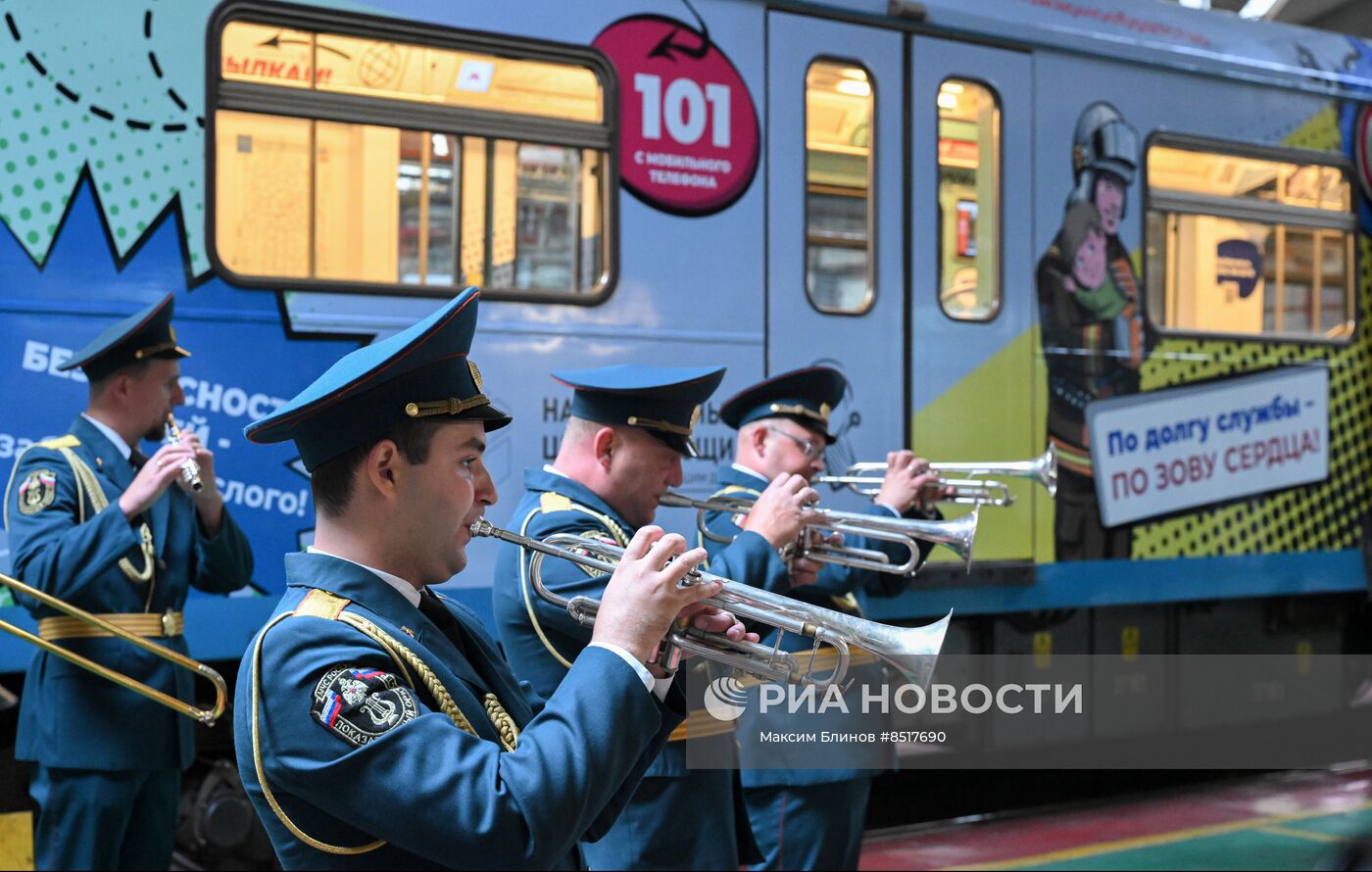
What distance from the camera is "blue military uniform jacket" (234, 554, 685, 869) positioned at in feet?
5.72

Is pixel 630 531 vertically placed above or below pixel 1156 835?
above

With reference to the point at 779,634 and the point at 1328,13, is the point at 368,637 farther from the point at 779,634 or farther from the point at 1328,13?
the point at 1328,13

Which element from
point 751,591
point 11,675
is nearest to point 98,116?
point 11,675

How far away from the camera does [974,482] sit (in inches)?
201

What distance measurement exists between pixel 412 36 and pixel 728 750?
254 cm

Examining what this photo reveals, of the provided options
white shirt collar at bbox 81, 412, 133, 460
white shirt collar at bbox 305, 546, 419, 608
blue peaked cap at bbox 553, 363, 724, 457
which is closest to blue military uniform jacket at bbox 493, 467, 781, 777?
blue peaked cap at bbox 553, 363, 724, 457

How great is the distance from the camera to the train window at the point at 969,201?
5.89 meters

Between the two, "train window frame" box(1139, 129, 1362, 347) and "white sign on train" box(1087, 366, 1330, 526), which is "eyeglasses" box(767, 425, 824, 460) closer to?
"white sign on train" box(1087, 366, 1330, 526)

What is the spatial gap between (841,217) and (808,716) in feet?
7.59

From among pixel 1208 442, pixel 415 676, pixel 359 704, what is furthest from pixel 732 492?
pixel 1208 442

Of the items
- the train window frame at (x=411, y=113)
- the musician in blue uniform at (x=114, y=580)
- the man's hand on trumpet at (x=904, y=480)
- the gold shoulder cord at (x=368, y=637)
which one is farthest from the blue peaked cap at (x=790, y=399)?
the gold shoulder cord at (x=368, y=637)

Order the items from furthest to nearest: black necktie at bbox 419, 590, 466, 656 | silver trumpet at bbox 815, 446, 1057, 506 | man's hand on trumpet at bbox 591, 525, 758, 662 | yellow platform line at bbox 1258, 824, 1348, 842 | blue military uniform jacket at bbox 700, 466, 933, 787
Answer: yellow platform line at bbox 1258, 824, 1348, 842 < silver trumpet at bbox 815, 446, 1057, 506 < blue military uniform jacket at bbox 700, 466, 933, 787 < black necktie at bbox 419, 590, 466, 656 < man's hand on trumpet at bbox 591, 525, 758, 662

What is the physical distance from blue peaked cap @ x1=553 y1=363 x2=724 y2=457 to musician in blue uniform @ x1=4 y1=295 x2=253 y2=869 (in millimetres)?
1194

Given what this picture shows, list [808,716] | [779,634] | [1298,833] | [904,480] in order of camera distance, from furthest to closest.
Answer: [1298,833]
[904,480]
[808,716]
[779,634]
